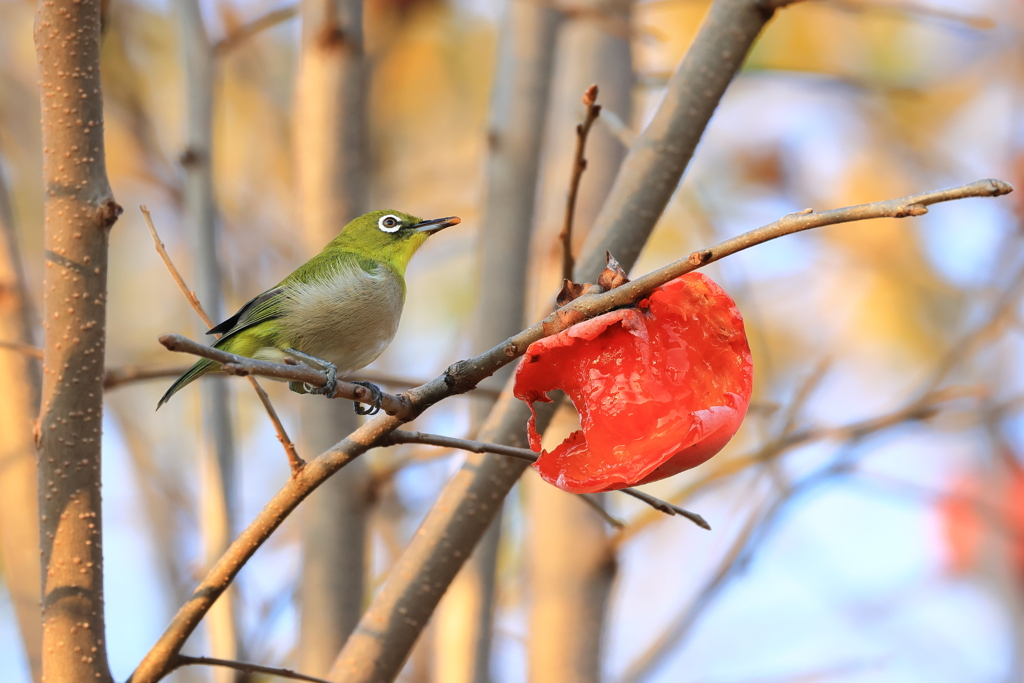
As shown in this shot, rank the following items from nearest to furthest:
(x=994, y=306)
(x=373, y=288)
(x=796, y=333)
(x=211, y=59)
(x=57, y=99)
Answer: (x=57, y=99)
(x=373, y=288)
(x=211, y=59)
(x=994, y=306)
(x=796, y=333)

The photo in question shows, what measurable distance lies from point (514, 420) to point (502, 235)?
6.04ft

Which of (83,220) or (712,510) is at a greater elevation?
(712,510)

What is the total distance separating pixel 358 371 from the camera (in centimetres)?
410

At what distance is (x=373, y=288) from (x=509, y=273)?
0.77 metres

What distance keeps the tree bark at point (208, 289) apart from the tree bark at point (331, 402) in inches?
13.5

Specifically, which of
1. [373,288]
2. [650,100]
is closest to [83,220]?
[373,288]

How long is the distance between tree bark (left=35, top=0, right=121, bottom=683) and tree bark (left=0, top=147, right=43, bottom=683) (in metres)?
1.20

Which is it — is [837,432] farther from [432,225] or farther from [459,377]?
[459,377]

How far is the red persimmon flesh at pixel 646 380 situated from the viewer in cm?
186

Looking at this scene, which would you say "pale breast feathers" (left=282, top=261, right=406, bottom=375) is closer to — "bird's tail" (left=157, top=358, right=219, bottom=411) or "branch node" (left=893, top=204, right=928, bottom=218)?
"bird's tail" (left=157, top=358, right=219, bottom=411)

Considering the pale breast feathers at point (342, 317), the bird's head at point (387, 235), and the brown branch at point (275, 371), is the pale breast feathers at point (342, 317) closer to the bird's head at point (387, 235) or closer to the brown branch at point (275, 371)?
the bird's head at point (387, 235)

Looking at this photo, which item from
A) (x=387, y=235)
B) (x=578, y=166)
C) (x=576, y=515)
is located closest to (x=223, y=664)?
(x=578, y=166)

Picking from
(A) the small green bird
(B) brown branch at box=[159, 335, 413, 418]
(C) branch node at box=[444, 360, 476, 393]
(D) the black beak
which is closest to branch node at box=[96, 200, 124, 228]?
(B) brown branch at box=[159, 335, 413, 418]

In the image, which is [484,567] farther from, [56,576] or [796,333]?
[796,333]
